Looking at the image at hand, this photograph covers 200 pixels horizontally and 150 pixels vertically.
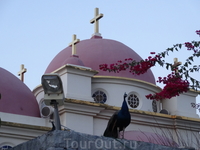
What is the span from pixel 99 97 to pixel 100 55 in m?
→ 1.82

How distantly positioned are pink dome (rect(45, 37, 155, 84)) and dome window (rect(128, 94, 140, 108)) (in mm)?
814

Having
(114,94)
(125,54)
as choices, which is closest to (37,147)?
(114,94)

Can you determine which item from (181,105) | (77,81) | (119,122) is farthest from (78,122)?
(119,122)

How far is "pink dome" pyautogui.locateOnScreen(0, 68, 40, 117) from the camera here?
15.2m

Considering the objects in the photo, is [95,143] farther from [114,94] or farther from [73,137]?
[114,94]

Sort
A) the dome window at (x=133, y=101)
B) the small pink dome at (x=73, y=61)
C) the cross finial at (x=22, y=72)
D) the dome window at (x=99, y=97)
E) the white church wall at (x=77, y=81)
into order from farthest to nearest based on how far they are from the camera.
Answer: the cross finial at (x=22, y=72) < the dome window at (x=133, y=101) < the dome window at (x=99, y=97) < the small pink dome at (x=73, y=61) < the white church wall at (x=77, y=81)

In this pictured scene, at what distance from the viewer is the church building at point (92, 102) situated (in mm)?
15016

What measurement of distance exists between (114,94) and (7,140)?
183 inches

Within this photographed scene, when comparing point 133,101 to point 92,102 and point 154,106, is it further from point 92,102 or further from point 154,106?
point 92,102

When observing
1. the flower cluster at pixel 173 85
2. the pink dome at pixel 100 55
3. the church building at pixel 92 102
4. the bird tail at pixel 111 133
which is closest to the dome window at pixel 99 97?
the church building at pixel 92 102

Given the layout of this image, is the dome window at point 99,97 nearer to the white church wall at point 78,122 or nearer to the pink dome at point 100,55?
the pink dome at point 100,55

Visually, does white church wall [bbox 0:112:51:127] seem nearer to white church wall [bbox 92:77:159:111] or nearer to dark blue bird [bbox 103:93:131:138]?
white church wall [bbox 92:77:159:111]

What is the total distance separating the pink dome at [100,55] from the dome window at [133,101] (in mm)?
814

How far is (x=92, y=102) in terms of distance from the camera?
15.7m
